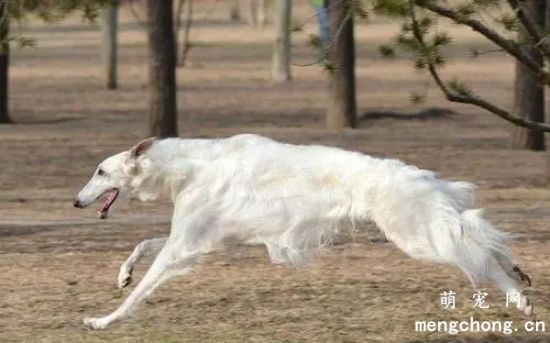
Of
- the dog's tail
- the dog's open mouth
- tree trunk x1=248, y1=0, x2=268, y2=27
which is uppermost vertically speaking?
tree trunk x1=248, y1=0, x2=268, y2=27

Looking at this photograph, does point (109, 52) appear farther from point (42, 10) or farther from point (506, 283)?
point (506, 283)

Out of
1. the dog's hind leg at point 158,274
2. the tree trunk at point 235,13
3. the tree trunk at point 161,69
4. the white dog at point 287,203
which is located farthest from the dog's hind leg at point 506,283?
the tree trunk at point 235,13

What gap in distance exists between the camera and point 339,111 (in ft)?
82.9

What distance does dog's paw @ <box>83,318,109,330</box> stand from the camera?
30.0 ft

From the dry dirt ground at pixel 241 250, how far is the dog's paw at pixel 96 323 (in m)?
0.13

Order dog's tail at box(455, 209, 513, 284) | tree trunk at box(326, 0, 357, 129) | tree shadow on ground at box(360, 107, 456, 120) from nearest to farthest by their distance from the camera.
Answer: dog's tail at box(455, 209, 513, 284) → tree trunk at box(326, 0, 357, 129) → tree shadow on ground at box(360, 107, 456, 120)

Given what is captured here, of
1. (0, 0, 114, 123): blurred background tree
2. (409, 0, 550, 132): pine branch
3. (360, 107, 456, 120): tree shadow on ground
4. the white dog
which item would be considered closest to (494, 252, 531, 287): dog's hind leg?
the white dog

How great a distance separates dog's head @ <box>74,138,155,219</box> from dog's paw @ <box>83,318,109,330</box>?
0.62 m

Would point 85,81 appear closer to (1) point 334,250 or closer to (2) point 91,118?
(2) point 91,118

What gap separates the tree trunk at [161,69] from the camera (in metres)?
21.7

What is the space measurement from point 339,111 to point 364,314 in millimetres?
15410

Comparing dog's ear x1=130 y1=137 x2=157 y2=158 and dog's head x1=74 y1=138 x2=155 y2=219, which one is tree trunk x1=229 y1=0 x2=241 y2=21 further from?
dog's ear x1=130 y1=137 x2=157 y2=158

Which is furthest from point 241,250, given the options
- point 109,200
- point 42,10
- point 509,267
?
point 509,267

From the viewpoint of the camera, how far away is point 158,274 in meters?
9.11
